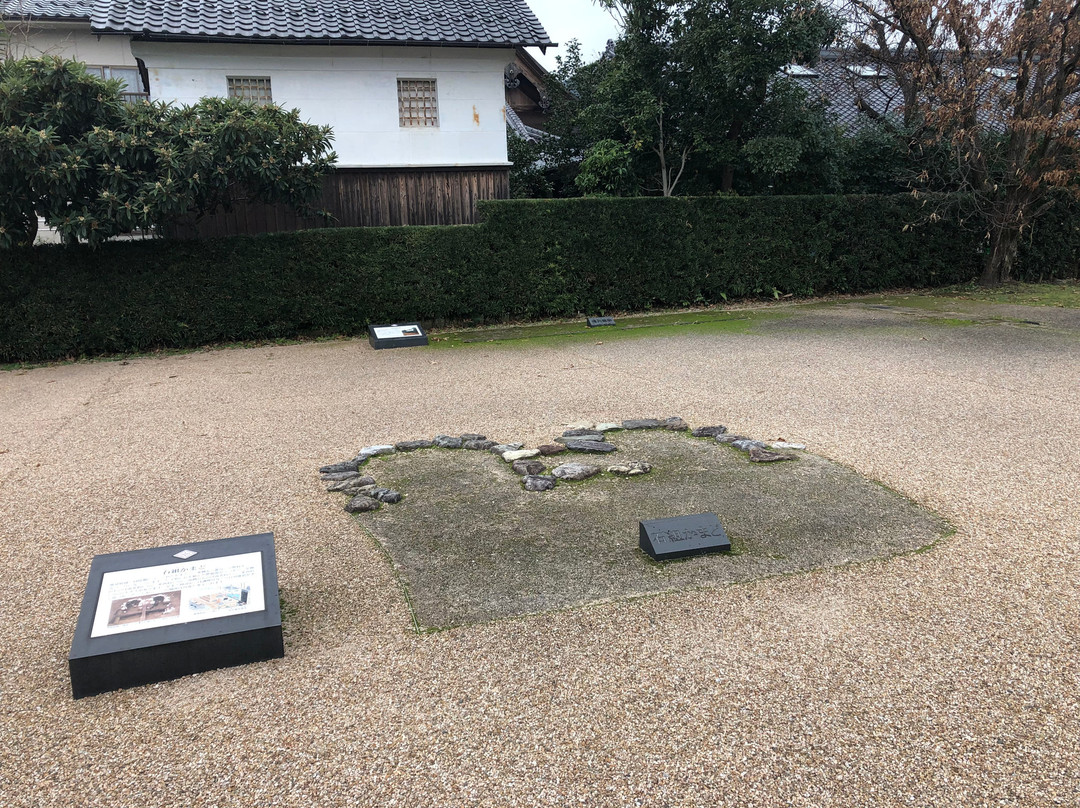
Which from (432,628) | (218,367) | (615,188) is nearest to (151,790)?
(432,628)

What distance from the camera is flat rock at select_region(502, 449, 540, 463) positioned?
498 cm

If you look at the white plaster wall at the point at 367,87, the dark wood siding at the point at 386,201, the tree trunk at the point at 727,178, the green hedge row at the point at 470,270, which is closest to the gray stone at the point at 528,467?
the green hedge row at the point at 470,270

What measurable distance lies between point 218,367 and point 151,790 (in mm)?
7460

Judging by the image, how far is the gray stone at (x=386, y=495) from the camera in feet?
14.3

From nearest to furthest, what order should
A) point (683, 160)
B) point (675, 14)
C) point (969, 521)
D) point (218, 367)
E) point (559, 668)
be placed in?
point (559, 668) → point (969, 521) → point (218, 367) → point (675, 14) → point (683, 160)

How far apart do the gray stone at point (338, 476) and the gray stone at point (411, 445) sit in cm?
55

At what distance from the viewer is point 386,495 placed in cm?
438

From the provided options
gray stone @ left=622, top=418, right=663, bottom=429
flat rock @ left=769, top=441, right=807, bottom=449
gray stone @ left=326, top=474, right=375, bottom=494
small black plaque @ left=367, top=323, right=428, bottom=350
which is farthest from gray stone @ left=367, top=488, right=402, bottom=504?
small black plaque @ left=367, top=323, right=428, bottom=350

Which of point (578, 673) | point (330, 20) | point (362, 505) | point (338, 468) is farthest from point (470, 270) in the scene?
point (578, 673)

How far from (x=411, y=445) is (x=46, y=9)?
15836mm

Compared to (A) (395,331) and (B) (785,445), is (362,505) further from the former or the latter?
(A) (395,331)

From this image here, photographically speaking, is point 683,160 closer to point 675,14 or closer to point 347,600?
point 675,14

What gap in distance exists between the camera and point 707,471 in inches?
186

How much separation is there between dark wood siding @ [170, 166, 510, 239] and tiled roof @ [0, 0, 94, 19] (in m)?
7.29
